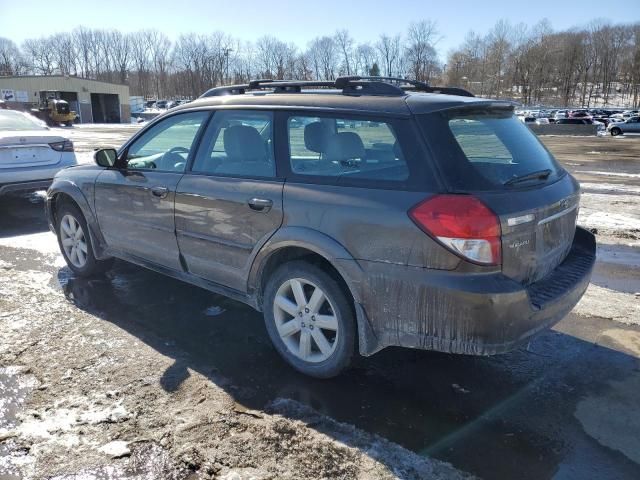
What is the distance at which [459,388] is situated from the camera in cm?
329

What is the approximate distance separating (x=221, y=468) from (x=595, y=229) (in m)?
6.69

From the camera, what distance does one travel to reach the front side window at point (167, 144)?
409cm

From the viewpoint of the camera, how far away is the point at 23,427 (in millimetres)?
2928

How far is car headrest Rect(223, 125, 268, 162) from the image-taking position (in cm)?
361

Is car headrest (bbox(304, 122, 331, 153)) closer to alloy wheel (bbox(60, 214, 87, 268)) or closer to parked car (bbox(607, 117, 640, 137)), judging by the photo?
alloy wheel (bbox(60, 214, 87, 268))

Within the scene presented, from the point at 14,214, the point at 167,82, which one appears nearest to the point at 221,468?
the point at 14,214

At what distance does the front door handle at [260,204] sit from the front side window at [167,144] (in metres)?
0.91

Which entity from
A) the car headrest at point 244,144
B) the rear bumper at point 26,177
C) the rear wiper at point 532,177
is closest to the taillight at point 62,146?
the rear bumper at point 26,177

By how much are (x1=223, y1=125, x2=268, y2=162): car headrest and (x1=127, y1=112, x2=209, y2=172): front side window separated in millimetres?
316

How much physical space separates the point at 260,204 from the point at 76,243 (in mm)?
2878

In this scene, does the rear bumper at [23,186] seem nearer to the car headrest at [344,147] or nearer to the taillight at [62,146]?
the taillight at [62,146]

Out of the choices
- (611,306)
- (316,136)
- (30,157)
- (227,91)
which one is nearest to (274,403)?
(316,136)

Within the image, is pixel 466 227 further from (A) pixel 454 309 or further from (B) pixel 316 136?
(B) pixel 316 136

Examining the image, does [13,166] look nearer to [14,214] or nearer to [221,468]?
[14,214]
